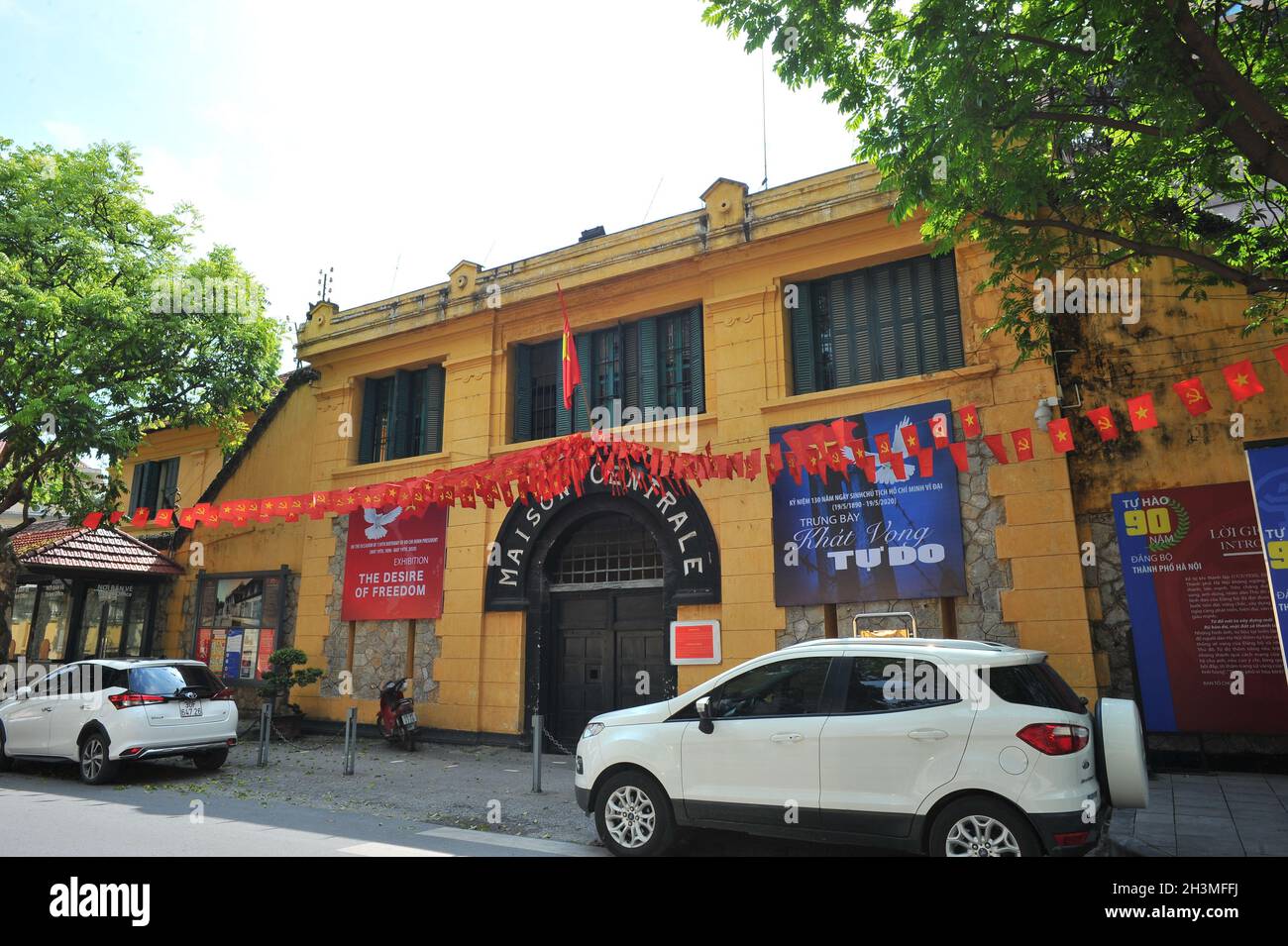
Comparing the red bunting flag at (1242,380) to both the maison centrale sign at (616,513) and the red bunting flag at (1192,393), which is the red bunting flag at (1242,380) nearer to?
the red bunting flag at (1192,393)

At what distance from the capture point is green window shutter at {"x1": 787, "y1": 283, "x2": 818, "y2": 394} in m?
12.0

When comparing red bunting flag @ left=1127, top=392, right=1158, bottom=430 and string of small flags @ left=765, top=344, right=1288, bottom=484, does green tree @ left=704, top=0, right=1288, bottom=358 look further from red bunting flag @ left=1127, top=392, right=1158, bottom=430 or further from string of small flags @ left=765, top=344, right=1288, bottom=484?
red bunting flag @ left=1127, top=392, right=1158, bottom=430

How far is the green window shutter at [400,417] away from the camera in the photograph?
15.8 meters

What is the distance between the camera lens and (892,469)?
10.8 m

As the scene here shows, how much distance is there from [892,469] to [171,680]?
33.6 ft

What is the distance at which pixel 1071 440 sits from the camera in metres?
9.47

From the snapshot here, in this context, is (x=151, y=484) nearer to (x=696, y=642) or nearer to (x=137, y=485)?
(x=137, y=485)

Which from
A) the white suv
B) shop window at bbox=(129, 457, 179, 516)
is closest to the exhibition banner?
shop window at bbox=(129, 457, 179, 516)

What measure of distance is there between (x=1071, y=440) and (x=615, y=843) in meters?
7.20

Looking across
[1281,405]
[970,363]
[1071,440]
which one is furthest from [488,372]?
[1281,405]

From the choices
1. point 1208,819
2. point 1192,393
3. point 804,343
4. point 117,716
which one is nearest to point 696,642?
point 804,343

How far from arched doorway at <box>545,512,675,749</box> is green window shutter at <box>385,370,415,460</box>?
4588mm

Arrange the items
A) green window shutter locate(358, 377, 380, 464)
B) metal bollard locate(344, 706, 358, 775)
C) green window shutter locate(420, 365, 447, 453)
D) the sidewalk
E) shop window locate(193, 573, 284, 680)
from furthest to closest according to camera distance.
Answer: green window shutter locate(358, 377, 380, 464)
shop window locate(193, 573, 284, 680)
green window shutter locate(420, 365, 447, 453)
metal bollard locate(344, 706, 358, 775)
the sidewalk
